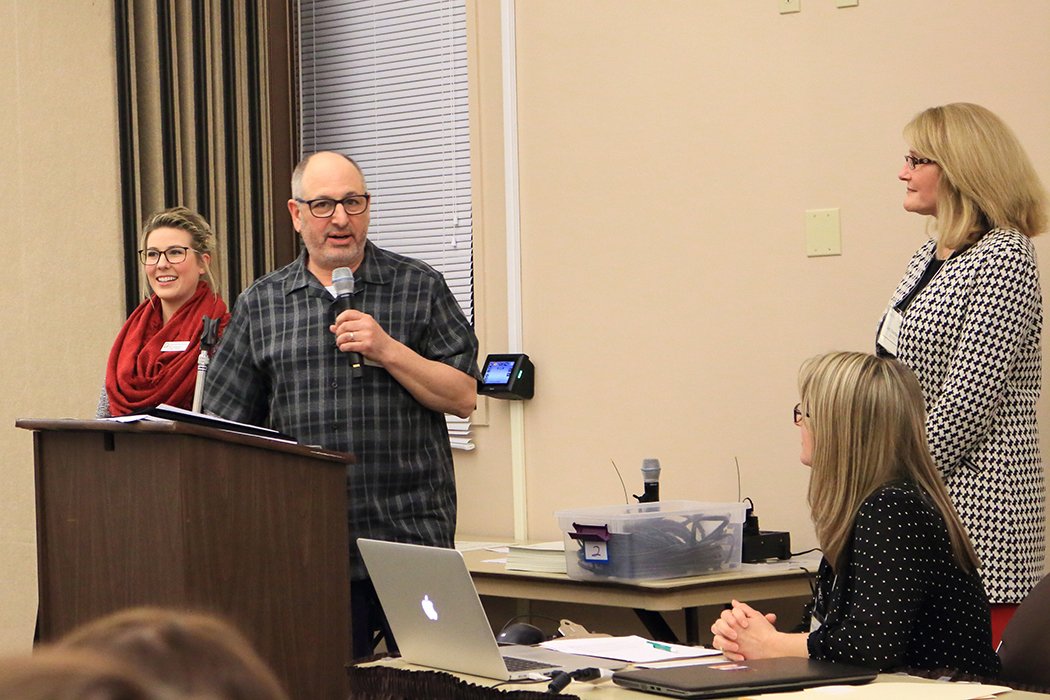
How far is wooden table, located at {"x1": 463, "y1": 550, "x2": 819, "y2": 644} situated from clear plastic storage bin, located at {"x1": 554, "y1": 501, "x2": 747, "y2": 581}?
3 centimetres

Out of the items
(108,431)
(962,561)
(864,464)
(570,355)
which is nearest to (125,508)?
(108,431)

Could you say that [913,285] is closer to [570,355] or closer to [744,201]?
[744,201]

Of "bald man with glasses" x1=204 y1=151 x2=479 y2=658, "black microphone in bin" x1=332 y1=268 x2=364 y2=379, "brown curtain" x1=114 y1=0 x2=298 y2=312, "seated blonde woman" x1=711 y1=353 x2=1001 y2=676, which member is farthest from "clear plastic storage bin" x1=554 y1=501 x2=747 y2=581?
"brown curtain" x1=114 y1=0 x2=298 y2=312

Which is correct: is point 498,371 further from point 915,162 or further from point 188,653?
point 188,653

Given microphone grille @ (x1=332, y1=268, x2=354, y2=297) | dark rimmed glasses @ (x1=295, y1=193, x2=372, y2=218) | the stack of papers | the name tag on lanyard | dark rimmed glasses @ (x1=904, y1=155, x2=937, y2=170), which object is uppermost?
dark rimmed glasses @ (x1=904, y1=155, x2=937, y2=170)

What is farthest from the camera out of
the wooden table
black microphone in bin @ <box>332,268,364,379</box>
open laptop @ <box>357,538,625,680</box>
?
the wooden table

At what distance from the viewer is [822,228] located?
11.3 ft

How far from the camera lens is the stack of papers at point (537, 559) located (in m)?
3.12

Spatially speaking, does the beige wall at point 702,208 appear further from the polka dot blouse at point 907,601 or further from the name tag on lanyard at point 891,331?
the polka dot blouse at point 907,601

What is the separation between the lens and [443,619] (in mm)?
1658

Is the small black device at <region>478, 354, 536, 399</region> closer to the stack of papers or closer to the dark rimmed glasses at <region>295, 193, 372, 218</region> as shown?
the stack of papers

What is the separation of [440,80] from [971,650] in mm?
3210

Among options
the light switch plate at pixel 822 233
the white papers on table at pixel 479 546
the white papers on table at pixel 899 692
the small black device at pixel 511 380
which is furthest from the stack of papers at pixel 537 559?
the white papers on table at pixel 899 692

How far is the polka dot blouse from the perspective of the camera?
5.41ft
